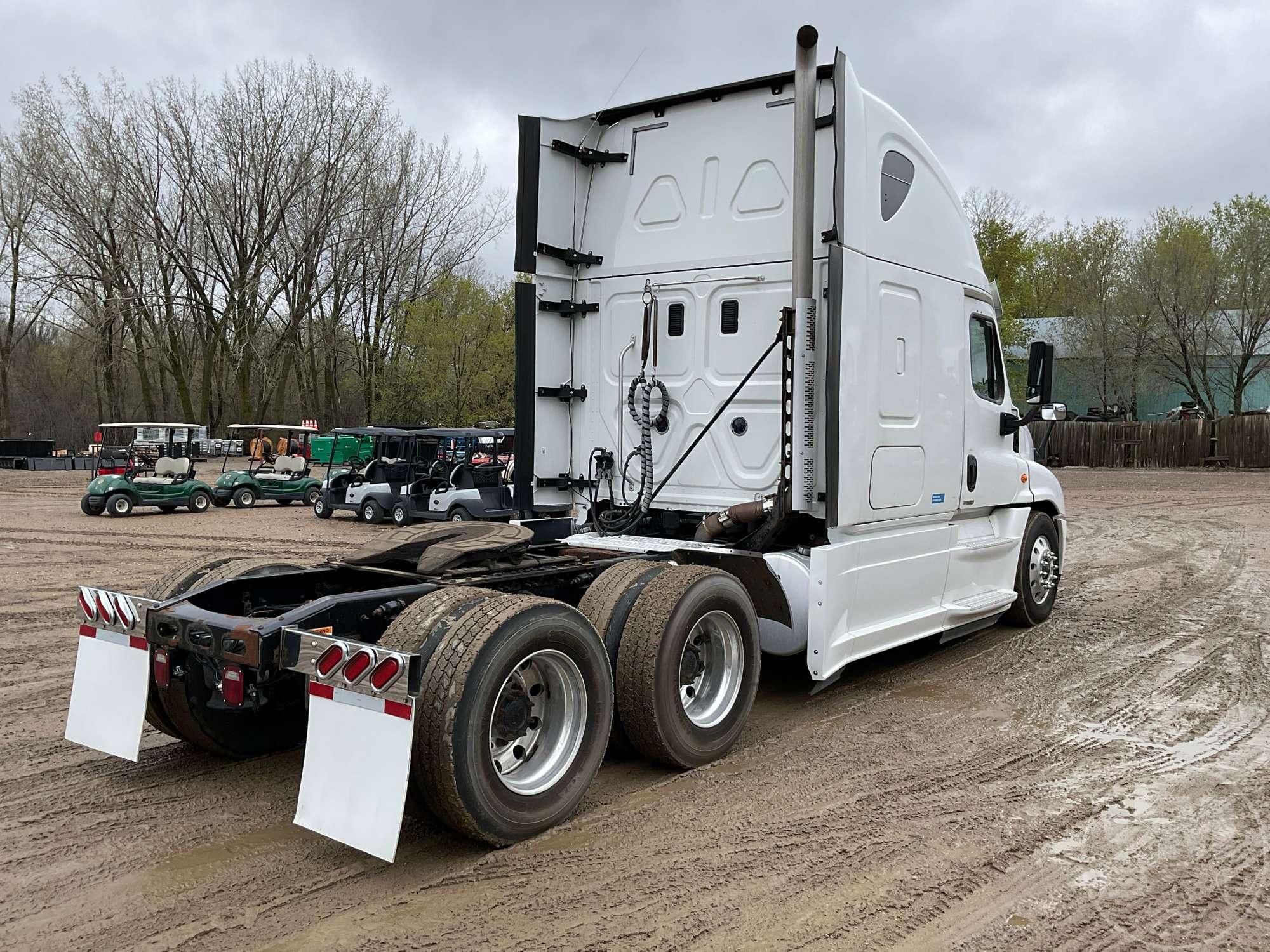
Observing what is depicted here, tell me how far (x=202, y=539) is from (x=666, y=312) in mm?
11161

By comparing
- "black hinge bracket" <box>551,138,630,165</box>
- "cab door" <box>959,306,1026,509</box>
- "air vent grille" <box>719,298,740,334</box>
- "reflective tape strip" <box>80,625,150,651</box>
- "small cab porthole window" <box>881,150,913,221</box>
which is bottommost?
"reflective tape strip" <box>80,625,150,651</box>

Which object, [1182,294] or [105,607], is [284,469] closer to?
[105,607]

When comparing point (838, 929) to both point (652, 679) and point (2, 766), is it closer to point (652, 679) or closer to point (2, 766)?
point (652, 679)

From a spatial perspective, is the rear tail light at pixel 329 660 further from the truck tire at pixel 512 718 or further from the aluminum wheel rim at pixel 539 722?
the aluminum wheel rim at pixel 539 722

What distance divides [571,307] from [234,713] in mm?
3456

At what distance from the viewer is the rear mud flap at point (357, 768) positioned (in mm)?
3416

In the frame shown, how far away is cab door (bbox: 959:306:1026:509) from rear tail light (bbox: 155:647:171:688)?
5090 mm

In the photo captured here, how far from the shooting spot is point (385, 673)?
350 cm

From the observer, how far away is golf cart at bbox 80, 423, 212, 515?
19.1m

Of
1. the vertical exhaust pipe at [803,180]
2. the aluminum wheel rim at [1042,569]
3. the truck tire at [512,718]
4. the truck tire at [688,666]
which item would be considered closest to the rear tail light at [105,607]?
the truck tire at [512,718]

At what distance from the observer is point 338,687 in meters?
3.60

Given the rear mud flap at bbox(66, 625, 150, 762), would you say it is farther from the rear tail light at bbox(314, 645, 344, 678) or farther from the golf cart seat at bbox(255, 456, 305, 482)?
the golf cart seat at bbox(255, 456, 305, 482)

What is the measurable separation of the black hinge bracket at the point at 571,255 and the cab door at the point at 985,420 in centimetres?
264

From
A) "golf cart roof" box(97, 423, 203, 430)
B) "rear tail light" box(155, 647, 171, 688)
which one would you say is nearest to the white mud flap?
"rear tail light" box(155, 647, 171, 688)
